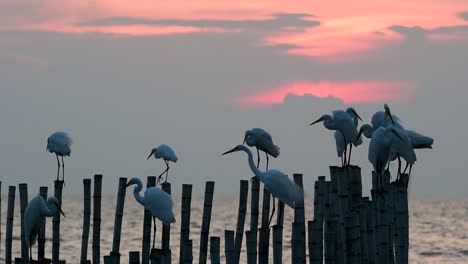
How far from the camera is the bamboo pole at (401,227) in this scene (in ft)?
44.0

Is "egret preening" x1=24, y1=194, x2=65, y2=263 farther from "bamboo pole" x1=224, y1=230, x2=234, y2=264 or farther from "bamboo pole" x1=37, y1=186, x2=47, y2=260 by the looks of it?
"bamboo pole" x1=224, y1=230, x2=234, y2=264

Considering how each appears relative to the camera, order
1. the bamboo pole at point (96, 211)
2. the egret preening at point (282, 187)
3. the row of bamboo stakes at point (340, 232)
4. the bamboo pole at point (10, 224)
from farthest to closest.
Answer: the bamboo pole at point (10, 224) → the bamboo pole at point (96, 211) → the egret preening at point (282, 187) → the row of bamboo stakes at point (340, 232)

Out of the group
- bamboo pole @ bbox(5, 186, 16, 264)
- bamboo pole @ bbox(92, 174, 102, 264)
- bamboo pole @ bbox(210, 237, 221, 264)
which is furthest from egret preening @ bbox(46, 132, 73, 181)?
bamboo pole @ bbox(210, 237, 221, 264)

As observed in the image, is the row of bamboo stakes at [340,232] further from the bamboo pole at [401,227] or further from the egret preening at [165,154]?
the egret preening at [165,154]

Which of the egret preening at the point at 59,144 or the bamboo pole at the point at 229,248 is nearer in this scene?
the bamboo pole at the point at 229,248

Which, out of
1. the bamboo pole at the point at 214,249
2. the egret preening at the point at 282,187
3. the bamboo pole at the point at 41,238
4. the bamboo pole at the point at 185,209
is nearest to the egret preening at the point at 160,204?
the bamboo pole at the point at 185,209

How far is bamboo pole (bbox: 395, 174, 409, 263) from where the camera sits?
1342 centimetres

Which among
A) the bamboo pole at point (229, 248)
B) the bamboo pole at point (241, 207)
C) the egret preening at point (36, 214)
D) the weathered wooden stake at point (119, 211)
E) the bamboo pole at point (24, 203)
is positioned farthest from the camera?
the bamboo pole at point (24, 203)

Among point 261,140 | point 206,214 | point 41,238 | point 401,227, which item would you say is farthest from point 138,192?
point 401,227

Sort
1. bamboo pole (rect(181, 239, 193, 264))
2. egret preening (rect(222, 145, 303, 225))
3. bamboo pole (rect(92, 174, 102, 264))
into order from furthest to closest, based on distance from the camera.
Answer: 1. bamboo pole (rect(92, 174, 102, 264))
2. egret preening (rect(222, 145, 303, 225))
3. bamboo pole (rect(181, 239, 193, 264))

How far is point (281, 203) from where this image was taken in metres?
15.8

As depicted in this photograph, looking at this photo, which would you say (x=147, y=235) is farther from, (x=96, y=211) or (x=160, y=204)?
(x=160, y=204)

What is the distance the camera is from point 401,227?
13.6 metres

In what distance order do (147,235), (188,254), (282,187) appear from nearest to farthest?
(188,254)
(282,187)
(147,235)
